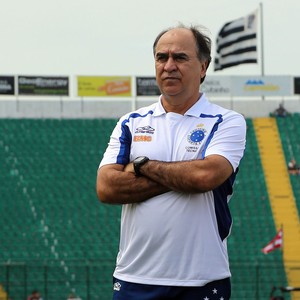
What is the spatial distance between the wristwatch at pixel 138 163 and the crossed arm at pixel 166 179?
2 centimetres

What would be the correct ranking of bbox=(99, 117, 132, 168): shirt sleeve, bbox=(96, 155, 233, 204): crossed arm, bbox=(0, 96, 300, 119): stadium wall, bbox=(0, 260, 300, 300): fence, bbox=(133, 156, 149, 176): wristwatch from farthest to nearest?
bbox=(0, 96, 300, 119): stadium wall, bbox=(0, 260, 300, 300): fence, bbox=(99, 117, 132, 168): shirt sleeve, bbox=(133, 156, 149, 176): wristwatch, bbox=(96, 155, 233, 204): crossed arm

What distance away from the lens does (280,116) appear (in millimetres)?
39000

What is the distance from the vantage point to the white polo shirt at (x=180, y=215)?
13.6 feet

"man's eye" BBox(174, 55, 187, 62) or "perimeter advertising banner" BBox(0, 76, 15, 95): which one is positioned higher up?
"perimeter advertising banner" BBox(0, 76, 15, 95)

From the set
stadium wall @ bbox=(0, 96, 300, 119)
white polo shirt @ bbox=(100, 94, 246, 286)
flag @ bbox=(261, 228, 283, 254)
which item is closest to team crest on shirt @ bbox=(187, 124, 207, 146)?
white polo shirt @ bbox=(100, 94, 246, 286)

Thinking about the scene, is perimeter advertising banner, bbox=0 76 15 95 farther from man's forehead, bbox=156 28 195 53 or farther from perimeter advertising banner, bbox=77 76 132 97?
man's forehead, bbox=156 28 195 53

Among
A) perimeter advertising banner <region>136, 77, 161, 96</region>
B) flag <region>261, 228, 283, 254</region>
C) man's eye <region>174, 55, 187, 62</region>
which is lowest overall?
flag <region>261, 228, 283, 254</region>

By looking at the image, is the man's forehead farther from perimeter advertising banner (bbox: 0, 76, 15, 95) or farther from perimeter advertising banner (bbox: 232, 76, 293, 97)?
perimeter advertising banner (bbox: 232, 76, 293, 97)

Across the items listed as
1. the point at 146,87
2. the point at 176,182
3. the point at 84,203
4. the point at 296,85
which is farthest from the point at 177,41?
the point at 296,85

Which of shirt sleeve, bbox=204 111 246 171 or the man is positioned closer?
the man

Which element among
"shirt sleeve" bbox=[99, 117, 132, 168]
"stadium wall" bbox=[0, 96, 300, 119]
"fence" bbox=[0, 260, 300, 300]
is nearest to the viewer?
"shirt sleeve" bbox=[99, 117, 132, 168]

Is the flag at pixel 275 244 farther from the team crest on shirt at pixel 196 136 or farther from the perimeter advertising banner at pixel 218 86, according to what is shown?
the team crest on shirt at pixel 196 136

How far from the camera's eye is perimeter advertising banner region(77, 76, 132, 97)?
143 ft

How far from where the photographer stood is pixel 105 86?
4412 centimetres
